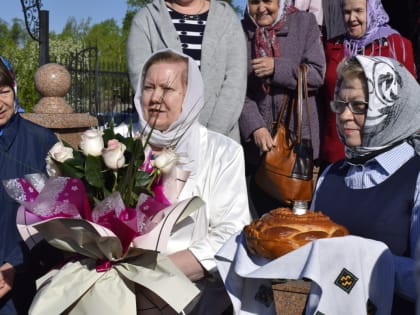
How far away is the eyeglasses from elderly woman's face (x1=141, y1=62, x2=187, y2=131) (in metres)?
0.84

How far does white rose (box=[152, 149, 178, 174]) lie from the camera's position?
103 inches

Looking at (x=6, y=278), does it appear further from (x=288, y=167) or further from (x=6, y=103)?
(x=288, y=167)

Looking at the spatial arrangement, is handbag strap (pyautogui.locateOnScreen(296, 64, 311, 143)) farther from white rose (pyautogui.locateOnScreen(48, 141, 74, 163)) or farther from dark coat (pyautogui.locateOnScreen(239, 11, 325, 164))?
white rose (pyautogui.locateOnScreen(48, 141, 74, 163))

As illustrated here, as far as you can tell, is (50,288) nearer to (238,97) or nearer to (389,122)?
(389,122)

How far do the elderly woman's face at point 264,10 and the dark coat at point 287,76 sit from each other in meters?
0.10

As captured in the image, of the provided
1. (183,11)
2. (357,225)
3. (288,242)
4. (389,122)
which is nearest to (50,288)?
(288,242)

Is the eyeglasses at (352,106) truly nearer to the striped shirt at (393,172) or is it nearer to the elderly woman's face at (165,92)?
the striped shirt at (393,172)

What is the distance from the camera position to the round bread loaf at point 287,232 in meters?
2.32

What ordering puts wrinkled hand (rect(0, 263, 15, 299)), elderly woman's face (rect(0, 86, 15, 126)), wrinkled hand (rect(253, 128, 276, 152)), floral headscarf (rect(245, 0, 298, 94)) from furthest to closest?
floral headscarf (rect(245, 0, 298, 94)), wrinkled hand (rect(253, 128, 276, 152)), elderly woman's face (rect(0, 86, 15, 126)), wrinkled hand (rect(0, 263, 15, 299))

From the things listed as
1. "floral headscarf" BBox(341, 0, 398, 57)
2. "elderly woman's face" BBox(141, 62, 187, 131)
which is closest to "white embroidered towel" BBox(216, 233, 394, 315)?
"elderly woman's face" BBox(141, 62, 187, 131)

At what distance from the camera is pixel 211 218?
10.7 feet

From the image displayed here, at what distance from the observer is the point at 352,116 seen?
2775 mm

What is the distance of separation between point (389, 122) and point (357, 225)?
16.7 inches

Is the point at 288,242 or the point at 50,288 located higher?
the point at 288,242
